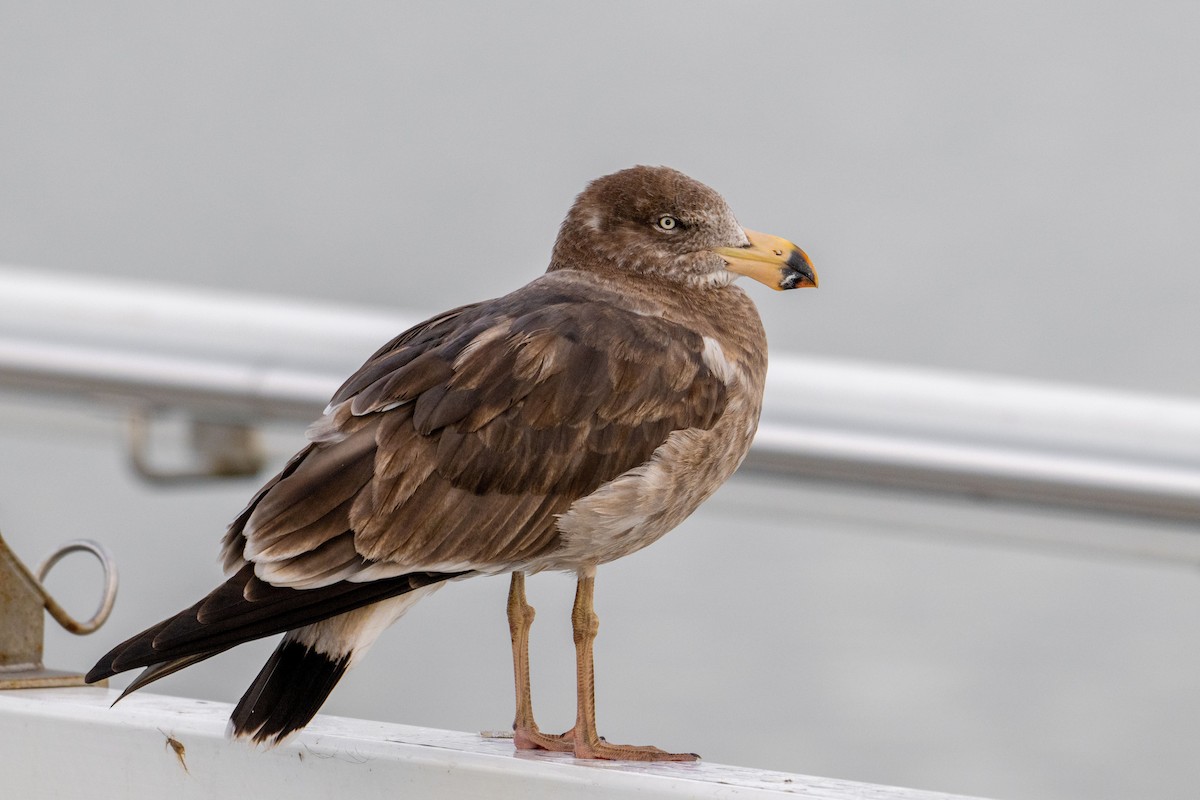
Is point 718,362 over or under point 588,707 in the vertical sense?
over

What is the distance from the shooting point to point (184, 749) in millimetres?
1004

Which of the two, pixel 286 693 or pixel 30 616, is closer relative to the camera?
pixel 286 693


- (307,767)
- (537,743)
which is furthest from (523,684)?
(307,767)

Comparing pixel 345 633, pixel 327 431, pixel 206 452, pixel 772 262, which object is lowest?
pixel 206 452

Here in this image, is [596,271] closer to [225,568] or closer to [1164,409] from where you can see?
[225,568]

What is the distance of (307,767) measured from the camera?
0.98 metres

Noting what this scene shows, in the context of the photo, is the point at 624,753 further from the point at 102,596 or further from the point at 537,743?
the point at 102,596

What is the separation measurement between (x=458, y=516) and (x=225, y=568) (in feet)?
0.50

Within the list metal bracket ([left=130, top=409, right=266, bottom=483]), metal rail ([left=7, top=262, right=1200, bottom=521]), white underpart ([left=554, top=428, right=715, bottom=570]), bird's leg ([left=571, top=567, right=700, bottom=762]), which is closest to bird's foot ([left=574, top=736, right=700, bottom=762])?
bird's leg ([left=571, top=567, right=700, bottom=762])

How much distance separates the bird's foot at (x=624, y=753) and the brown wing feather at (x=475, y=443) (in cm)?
15

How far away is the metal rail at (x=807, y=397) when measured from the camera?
1.85m

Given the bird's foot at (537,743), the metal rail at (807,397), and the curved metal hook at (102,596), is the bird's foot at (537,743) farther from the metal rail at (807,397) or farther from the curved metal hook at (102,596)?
the metal rail at (807,397)

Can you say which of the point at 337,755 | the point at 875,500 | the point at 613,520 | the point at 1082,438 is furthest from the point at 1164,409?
the point at 337,755

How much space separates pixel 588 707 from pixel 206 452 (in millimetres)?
1300
